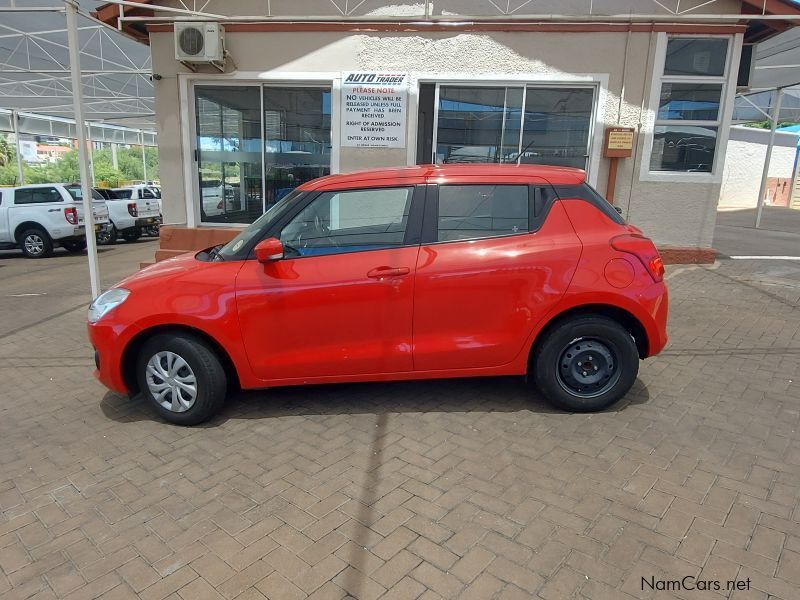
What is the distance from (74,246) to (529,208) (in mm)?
14454

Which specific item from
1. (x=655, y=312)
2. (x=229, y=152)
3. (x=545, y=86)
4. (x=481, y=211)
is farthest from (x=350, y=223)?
(x=229, y=152)

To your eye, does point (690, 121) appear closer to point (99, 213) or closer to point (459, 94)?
point (459, 94)

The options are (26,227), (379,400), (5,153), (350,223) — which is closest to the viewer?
(350,223)

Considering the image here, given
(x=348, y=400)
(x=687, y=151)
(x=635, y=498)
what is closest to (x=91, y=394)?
(x=348, y=400)

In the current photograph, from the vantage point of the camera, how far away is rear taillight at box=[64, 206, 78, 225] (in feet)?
44.4

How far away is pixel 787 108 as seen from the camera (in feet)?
64.8

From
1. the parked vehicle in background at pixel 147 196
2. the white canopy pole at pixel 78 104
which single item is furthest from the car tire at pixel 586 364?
the parked vehicle in background at pixel 147 196

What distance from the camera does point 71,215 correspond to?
13.6 meters

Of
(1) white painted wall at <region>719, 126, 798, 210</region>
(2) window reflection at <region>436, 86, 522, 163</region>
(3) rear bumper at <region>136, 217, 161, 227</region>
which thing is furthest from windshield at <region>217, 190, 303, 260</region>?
(1) white painted wall at <region>719, 126, 798, 210</region>

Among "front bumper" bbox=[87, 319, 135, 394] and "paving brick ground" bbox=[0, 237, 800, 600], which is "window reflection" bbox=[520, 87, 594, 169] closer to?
"paving brick ground" bbox=[0, 237, 800, 600]

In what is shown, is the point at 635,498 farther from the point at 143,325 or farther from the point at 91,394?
the point at 91,394

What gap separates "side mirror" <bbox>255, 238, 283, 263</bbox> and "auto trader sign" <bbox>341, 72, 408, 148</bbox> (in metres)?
5.33

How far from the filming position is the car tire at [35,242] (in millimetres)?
13414

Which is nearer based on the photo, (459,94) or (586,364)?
(586,364)
